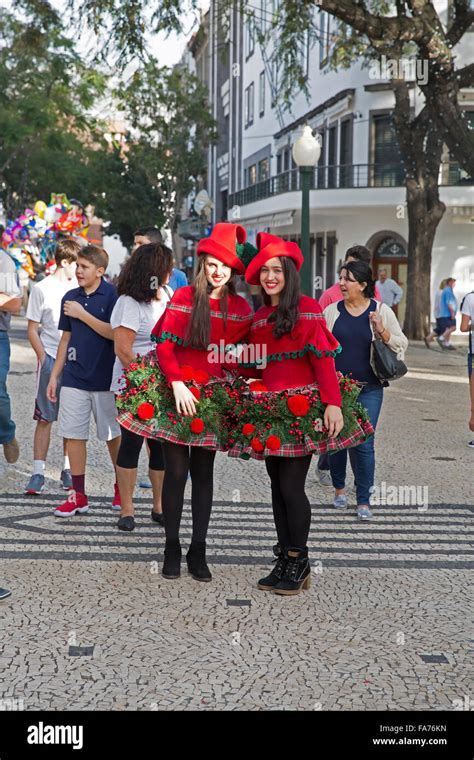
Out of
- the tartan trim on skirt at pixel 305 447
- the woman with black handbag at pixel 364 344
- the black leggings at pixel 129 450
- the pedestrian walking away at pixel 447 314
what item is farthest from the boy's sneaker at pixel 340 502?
the pedestrian walking away at pixel 447 314

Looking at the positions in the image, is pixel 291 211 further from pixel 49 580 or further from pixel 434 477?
pixel 49 580

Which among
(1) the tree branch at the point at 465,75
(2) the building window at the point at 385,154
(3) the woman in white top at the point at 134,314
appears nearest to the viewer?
(3) the woman in white top at the point at 134,314

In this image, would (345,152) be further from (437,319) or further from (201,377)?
(201,377)

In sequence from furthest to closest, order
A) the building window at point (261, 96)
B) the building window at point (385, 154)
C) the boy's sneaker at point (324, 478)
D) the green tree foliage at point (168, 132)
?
the building window at point (261, 96) < the green tree foliage at point (168, 132) < the building window at point (385, 154) < the boy's sneaker at point (324, 478)

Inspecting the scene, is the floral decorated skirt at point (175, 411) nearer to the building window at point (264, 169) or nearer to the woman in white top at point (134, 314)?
the woman in white top at point (134, 314)

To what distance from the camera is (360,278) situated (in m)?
6.98

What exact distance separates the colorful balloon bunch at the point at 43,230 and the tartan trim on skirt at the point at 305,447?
70.4 feet

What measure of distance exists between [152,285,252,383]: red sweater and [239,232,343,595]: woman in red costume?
0.08 metres

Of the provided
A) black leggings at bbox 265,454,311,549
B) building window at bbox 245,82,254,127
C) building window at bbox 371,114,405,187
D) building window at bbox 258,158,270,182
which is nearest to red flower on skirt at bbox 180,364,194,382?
black leggings at bbox 265,454,311,549

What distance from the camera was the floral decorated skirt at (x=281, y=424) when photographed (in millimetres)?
5184

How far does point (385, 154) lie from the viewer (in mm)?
29750

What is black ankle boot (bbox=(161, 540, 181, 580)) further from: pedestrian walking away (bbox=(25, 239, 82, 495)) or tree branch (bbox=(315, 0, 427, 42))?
tree branch (bbox=(315, 0, 427, 42))

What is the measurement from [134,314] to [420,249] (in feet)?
59.2
